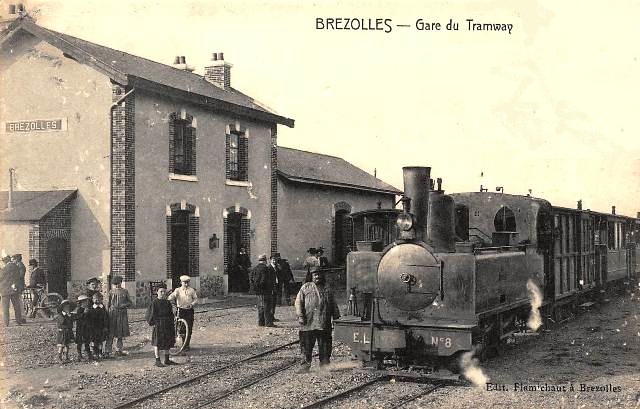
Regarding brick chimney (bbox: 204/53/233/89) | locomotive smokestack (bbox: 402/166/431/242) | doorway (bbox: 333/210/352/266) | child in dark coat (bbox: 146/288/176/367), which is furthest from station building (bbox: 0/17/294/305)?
locomotive smokestack (bbox: 402/166/431/242)

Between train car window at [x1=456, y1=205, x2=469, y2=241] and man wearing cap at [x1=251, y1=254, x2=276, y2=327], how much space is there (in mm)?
4819

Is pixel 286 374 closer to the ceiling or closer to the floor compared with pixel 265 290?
closer to the floor

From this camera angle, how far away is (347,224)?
27656 mm

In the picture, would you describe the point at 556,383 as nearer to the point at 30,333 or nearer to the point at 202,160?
the point at 30,333

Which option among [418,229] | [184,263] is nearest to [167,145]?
[184,263]

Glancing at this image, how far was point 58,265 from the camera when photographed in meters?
16.8

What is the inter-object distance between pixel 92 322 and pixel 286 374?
11.1 feet

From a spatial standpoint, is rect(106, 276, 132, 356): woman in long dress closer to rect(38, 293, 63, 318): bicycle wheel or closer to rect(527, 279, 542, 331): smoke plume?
rect(38, 293, 63, 318): bicycle wheel

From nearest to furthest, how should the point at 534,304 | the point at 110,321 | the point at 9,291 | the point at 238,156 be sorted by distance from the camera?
the point at 110,321, the point at 534,304, the point at 9,291, the point at 238,156

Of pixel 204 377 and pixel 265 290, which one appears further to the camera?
pixel 265 290

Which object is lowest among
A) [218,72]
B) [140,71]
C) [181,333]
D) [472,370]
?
[472,370]

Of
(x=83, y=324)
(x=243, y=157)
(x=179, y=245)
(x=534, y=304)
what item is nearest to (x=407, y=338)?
(x=534, y=304)

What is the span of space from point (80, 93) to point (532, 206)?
11.6 m

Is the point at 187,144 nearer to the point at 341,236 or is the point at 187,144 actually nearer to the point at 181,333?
the point at 181,333
